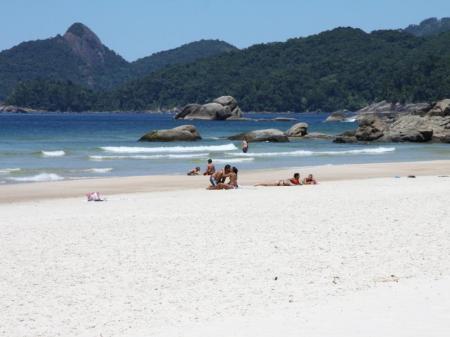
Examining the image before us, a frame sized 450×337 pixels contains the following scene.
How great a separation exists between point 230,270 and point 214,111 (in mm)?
115760

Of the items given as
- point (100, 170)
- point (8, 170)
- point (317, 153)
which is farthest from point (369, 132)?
point (8, 170)

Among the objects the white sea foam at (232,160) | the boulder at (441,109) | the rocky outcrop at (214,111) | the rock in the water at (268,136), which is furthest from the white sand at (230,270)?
the rocky outcrop at (214,111)

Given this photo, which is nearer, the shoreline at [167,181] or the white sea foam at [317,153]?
the shoreline at [167,181]

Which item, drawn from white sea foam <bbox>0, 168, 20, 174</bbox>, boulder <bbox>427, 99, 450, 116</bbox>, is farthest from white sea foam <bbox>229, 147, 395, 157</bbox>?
boulder <bbox>427, 99, 450, 116</bbox>

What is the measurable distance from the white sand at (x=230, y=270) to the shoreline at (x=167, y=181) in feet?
19.1

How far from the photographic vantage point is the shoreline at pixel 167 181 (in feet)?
78.3

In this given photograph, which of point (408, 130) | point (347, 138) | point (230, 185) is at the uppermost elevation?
point (230, 185)

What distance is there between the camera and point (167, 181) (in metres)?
28.0

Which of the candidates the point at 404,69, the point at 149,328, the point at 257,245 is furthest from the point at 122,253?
the point at 404,69

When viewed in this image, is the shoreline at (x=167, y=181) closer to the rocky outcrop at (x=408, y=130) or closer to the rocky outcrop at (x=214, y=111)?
the rocky outcrop at (x=408, y=130)

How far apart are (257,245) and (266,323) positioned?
4.48 m

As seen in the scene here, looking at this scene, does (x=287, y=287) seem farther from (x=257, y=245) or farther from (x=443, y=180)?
(x=443, y=180)

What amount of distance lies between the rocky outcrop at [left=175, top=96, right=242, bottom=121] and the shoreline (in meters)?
90.1

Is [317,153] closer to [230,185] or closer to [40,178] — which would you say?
[40,178]
